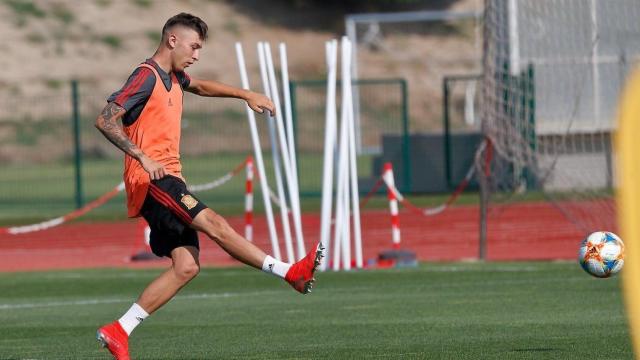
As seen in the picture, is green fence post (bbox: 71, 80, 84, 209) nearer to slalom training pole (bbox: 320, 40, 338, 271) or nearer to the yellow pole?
slalom training pole (bbox: 320, 40, 338, 271)

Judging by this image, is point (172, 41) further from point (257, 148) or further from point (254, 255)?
point (257, 148)

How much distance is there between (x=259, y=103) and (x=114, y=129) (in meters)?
1.26

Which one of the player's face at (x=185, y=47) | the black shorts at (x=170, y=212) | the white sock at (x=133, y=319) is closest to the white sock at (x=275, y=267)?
the black shorts at (x=170, y=212)

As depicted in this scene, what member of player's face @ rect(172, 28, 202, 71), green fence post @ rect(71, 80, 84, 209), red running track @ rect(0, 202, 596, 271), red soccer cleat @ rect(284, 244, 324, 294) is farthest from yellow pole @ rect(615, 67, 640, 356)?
green fence post @ rect(71, 80, 84, 209)

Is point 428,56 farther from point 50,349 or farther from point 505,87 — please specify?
point 50,349

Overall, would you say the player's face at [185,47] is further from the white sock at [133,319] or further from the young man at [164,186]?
the white sock at [133,319]

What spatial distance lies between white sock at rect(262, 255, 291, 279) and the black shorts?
1.60 feet

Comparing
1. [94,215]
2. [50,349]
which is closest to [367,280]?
[50,349]

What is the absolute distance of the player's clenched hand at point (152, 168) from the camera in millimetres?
9211

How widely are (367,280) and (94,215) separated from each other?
15243 mm

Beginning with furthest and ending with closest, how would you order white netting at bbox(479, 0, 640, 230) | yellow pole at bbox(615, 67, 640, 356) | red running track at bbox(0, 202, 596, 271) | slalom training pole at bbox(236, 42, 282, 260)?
red running track at bbox(0, 202, 596, 271)
white netting at bbox(479, 0, 640, 230)
slalom training pole at bbox(236, 42, 282, 260)
yellow pole at bbox(615, 67, 640, 356)

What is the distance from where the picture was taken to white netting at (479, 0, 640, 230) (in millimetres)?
20469

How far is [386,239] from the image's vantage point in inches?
966

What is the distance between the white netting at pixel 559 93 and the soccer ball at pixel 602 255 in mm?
8965
